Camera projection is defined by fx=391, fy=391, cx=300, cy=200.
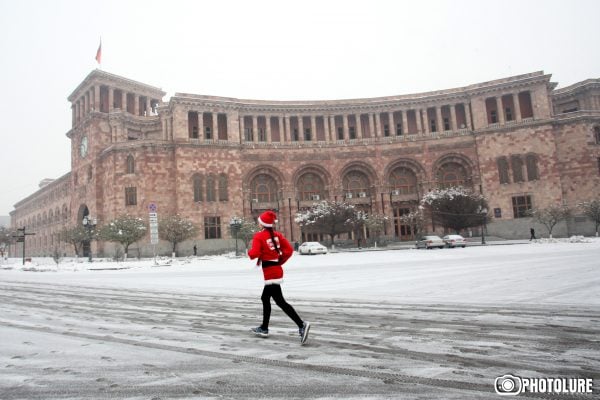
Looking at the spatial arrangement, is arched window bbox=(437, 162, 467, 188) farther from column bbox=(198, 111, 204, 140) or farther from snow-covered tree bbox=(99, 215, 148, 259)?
snow-covered tree bbox=(99, 215, 148, 259)

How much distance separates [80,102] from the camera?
1944 inches

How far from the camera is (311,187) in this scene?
46250 millimetres

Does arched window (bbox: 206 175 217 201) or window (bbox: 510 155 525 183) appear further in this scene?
arched window (bbox: 206 175 217 201)

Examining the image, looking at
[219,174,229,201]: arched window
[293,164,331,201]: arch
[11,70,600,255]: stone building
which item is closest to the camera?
[11,70,600,255]: stone building

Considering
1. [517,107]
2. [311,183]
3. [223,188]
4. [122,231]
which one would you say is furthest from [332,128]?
[122,231]

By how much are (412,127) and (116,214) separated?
35.0 meters

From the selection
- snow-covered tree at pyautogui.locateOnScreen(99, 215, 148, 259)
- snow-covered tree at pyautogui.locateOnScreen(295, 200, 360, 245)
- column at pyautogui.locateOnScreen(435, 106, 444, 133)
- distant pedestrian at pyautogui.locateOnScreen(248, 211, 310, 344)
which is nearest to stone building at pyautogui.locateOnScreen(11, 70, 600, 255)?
column at pyautogui.locateOnScreen(435, 106, 444, 133)

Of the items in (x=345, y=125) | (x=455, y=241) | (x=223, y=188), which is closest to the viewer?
(x=455, y=241)

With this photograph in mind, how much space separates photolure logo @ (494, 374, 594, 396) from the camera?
10.5ft

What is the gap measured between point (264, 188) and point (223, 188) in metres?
4.85

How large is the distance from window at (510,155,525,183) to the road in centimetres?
4004

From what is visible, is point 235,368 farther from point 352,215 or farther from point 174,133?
point 174,133

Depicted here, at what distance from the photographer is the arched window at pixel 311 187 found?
4584cm

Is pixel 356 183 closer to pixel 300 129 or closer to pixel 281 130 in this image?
pixel 300 129
